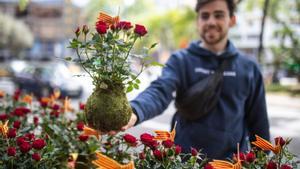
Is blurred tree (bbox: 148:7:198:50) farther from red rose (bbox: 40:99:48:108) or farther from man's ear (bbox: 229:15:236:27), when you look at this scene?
man's ear (bbox: 229:15:236:27)

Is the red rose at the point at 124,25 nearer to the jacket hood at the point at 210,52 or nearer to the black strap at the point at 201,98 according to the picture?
the black strap at the point at 201,98

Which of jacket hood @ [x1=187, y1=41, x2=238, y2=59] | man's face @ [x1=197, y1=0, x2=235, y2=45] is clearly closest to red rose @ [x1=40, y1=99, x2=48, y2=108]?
jacket hood @ [x1=187, y1=41, x2=238, y2=59]

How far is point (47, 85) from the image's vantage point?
1556 cm

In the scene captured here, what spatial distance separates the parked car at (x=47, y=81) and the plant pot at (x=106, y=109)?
46.4 feet

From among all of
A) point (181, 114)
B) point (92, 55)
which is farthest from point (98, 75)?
point (181, 114)

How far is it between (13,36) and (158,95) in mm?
33279

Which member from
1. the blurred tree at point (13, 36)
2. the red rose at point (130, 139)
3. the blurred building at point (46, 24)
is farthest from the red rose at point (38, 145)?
the blurred building at point (46, 24)

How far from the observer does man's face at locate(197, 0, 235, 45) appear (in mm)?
2369

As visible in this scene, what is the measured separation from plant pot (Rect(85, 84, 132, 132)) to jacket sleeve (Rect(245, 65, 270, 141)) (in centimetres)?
119

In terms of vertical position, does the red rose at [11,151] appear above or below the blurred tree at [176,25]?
below

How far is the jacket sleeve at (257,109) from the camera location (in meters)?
2.51

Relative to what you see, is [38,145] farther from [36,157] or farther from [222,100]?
[222,100]

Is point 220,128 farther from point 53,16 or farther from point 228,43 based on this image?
point 53,16

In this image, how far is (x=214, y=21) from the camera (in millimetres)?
2355
